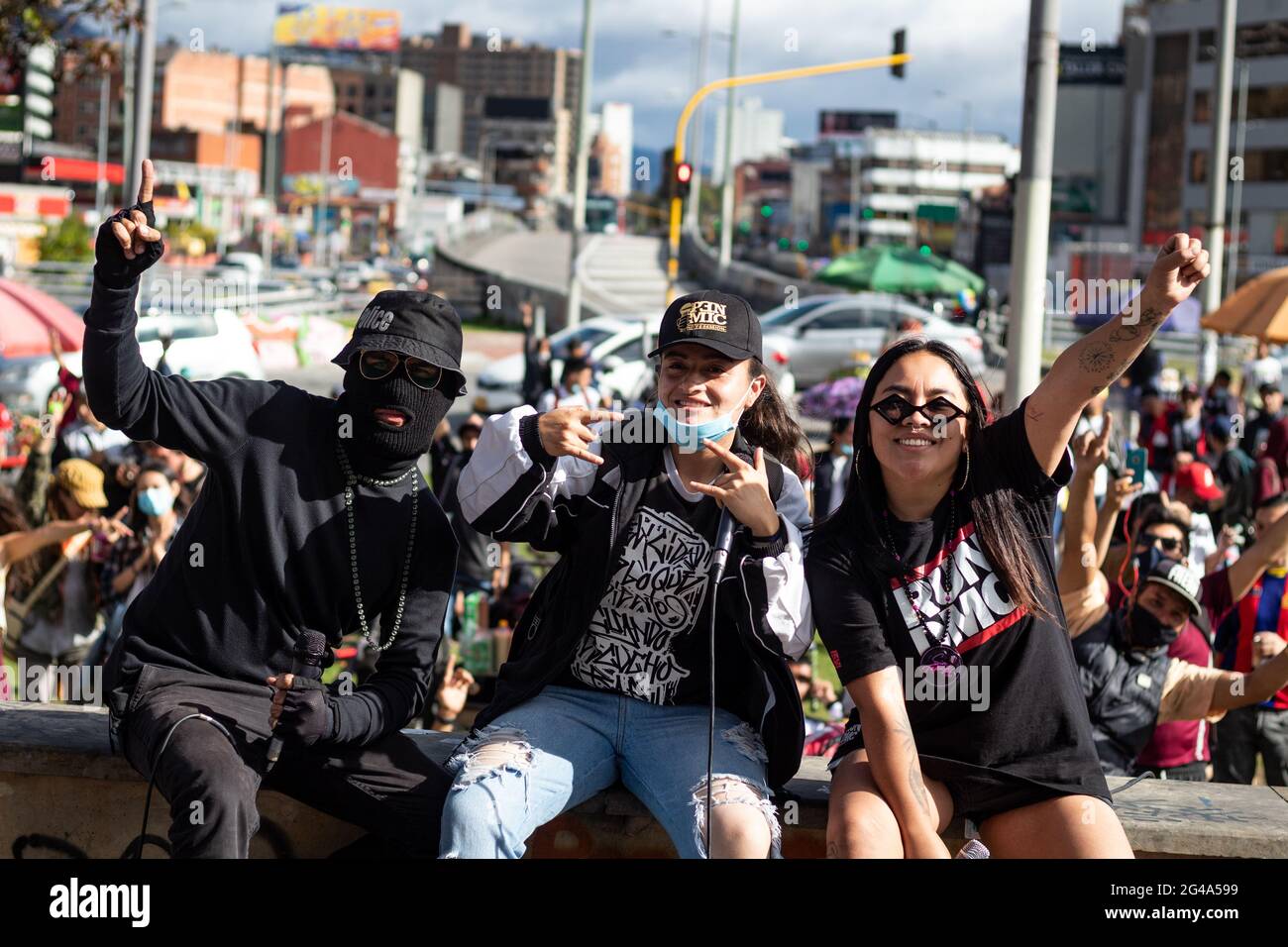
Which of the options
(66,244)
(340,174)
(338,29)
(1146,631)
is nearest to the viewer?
(1146,631)

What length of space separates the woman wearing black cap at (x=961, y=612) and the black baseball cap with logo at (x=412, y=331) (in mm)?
1091

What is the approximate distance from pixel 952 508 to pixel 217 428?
188cm

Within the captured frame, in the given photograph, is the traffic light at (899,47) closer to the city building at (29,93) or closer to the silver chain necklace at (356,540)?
the city building at (29,93)

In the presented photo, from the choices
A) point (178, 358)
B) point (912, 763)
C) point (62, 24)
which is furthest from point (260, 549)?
point (178, 358)

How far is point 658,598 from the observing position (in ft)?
12.7

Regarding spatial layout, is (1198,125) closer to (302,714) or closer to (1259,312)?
(1259,312)

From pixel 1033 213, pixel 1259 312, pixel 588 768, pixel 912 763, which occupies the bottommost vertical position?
pixel 588 768

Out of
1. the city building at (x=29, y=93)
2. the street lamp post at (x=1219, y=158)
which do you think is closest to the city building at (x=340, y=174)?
the street lamp post at (x=1219, y=158)

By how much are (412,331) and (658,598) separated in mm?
946

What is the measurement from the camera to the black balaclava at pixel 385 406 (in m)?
3.91

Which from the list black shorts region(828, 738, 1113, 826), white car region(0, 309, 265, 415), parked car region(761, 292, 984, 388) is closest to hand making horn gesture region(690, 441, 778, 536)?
black shorts region(828, 738, 1113, 826)
